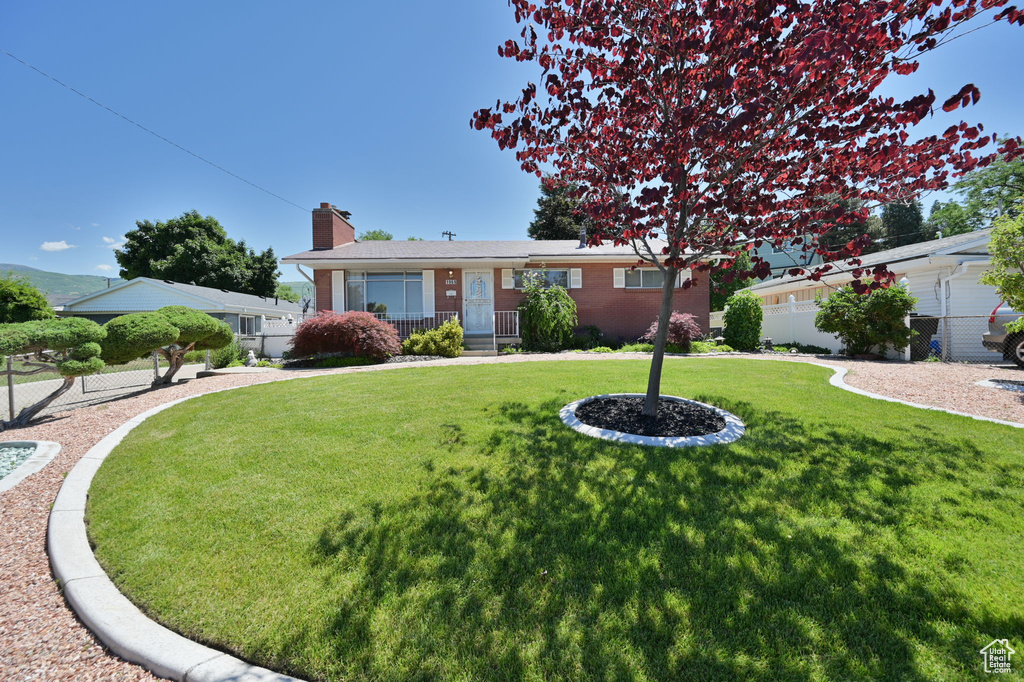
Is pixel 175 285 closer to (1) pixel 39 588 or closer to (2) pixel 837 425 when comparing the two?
(1) pixel 39 588

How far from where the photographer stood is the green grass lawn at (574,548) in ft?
5.37

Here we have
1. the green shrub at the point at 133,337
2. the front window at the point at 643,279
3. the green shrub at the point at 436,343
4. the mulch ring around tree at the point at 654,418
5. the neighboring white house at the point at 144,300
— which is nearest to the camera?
the mulch ring around tree at the point at 654,418

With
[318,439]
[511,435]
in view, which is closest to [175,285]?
[318,439]

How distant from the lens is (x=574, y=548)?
7.42 feet

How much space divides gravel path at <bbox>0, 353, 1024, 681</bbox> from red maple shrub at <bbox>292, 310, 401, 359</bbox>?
11.3ft

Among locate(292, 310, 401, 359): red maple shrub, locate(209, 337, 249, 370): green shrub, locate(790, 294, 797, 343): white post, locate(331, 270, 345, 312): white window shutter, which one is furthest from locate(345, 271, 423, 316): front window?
locate(790, 294, 797, 343): white post

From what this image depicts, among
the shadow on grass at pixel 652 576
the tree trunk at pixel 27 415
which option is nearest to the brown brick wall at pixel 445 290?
the tree trunk at pixel 27 415

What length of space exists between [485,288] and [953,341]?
13.2 m

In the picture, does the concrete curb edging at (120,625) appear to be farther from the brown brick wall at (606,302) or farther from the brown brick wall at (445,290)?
the brown brick wall at (606,302)

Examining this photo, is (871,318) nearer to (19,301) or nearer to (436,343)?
(436,343)

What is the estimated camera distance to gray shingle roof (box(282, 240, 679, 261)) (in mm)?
14266

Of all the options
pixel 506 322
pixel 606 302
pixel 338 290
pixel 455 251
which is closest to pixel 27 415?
pixel 338 290

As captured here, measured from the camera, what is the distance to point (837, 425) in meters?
4.23

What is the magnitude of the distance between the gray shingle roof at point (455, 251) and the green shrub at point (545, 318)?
Result: 191cm
